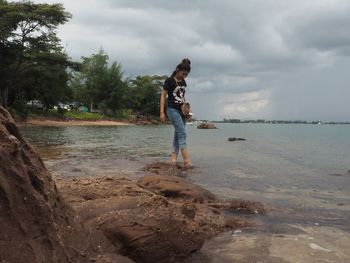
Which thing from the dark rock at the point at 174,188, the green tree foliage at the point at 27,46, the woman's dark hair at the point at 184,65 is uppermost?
the green tree foliage at the point at 27,46

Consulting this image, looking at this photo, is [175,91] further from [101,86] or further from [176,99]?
[101,86]

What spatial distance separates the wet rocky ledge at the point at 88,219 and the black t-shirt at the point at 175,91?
4.43 meters

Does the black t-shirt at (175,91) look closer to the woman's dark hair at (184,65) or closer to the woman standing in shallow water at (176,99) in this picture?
the woman standing in shallow water at (176,99)

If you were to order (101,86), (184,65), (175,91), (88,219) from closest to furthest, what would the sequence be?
1. (88,219)
2. (184,65)
3. (175,91)
4. (101,86)

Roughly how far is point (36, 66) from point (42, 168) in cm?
4553

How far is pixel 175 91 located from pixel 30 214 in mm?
7503

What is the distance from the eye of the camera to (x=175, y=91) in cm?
998

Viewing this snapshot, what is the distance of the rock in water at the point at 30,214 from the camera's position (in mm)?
2509

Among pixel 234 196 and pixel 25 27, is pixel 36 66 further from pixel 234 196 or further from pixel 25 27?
pixel 234 196

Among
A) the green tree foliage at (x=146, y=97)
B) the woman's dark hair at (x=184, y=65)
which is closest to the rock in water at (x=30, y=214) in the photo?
the woman's dark hair at (x=184, y=65)

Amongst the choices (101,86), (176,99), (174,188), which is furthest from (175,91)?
(101,86)

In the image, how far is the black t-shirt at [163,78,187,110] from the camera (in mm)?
9920

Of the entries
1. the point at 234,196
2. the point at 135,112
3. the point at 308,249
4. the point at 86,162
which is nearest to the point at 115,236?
the point at 308,249

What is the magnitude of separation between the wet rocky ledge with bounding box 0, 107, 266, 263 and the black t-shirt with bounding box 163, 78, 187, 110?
174 inches
